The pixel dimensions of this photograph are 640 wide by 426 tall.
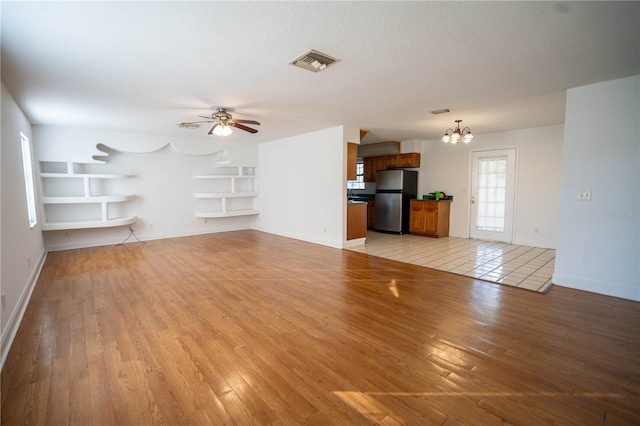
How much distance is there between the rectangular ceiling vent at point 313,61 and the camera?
2552 millimetres

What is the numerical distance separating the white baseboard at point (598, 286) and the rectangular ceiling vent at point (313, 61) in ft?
12.5

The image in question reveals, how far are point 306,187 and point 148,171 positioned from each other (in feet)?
12.3

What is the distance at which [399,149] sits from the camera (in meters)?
7.89

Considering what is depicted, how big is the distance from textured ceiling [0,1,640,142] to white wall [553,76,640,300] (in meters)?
0.33

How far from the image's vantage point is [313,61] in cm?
267

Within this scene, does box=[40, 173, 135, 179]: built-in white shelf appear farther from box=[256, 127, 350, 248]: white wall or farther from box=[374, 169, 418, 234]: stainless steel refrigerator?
box=[374, 169, 418, 234]: stainless steel refrigerator

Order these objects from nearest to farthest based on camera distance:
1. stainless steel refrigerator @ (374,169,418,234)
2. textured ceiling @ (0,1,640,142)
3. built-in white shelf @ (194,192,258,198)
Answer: textured ceiling @ (0,1,640,142) → built-in white shelf @ (194,192,258,198) → stainless steel refrigerator @ (374,169,418,234)

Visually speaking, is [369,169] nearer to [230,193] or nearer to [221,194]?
[230,193]

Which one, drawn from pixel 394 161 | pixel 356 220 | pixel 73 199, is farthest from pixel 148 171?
pixel 394 161

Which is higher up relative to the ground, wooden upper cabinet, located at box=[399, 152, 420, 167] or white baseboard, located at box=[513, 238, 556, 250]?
wooden upper cabinet, located at box=[399, 152, 420, 167]

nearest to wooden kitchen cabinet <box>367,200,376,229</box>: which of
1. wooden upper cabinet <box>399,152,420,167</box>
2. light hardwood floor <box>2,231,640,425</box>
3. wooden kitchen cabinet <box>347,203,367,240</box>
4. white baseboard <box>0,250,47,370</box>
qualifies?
wooden upper cabinet <box>399,152,420,167</box>

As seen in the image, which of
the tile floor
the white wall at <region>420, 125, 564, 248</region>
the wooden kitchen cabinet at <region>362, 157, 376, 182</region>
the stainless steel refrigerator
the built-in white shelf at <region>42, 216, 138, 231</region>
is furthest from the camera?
the wooden kitchen cabinet at <region>362, 157, 376, 182</region>

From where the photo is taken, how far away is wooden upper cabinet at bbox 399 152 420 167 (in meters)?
7.62

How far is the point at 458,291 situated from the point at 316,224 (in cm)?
350
